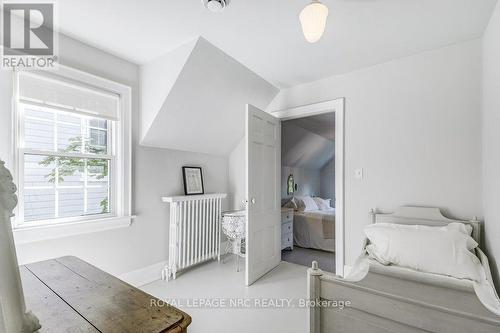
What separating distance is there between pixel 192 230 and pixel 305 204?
2510mm

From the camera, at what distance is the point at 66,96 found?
2.22 m

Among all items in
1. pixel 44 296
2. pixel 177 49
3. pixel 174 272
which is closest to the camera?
pixel 44 296

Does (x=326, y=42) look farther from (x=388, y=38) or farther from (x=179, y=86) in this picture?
(x=179, y=86)

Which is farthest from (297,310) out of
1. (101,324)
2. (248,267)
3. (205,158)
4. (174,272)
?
(205,158)

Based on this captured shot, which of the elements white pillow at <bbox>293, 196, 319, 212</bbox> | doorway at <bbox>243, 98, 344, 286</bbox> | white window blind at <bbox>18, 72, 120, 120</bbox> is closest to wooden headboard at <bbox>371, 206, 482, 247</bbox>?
doorway at <bbox>243, 98, 344, 286</bbox>

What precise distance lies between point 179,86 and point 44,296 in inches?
80.0

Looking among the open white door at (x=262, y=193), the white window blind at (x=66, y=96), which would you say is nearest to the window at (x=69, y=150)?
the white window blind at (x=66, y=96)

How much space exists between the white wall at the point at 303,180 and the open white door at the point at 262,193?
6.04 ft

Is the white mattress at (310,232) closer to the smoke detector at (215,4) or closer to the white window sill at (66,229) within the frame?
the white window sill at (66,229)

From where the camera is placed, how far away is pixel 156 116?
2646mm

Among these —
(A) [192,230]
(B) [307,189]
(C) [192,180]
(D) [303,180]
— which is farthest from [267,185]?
(B) [307,189]

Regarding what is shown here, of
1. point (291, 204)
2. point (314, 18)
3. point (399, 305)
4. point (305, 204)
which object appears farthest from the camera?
point (305, 204)

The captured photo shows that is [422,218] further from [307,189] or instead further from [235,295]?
[307,189]

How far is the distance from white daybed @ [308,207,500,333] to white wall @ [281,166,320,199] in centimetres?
357
